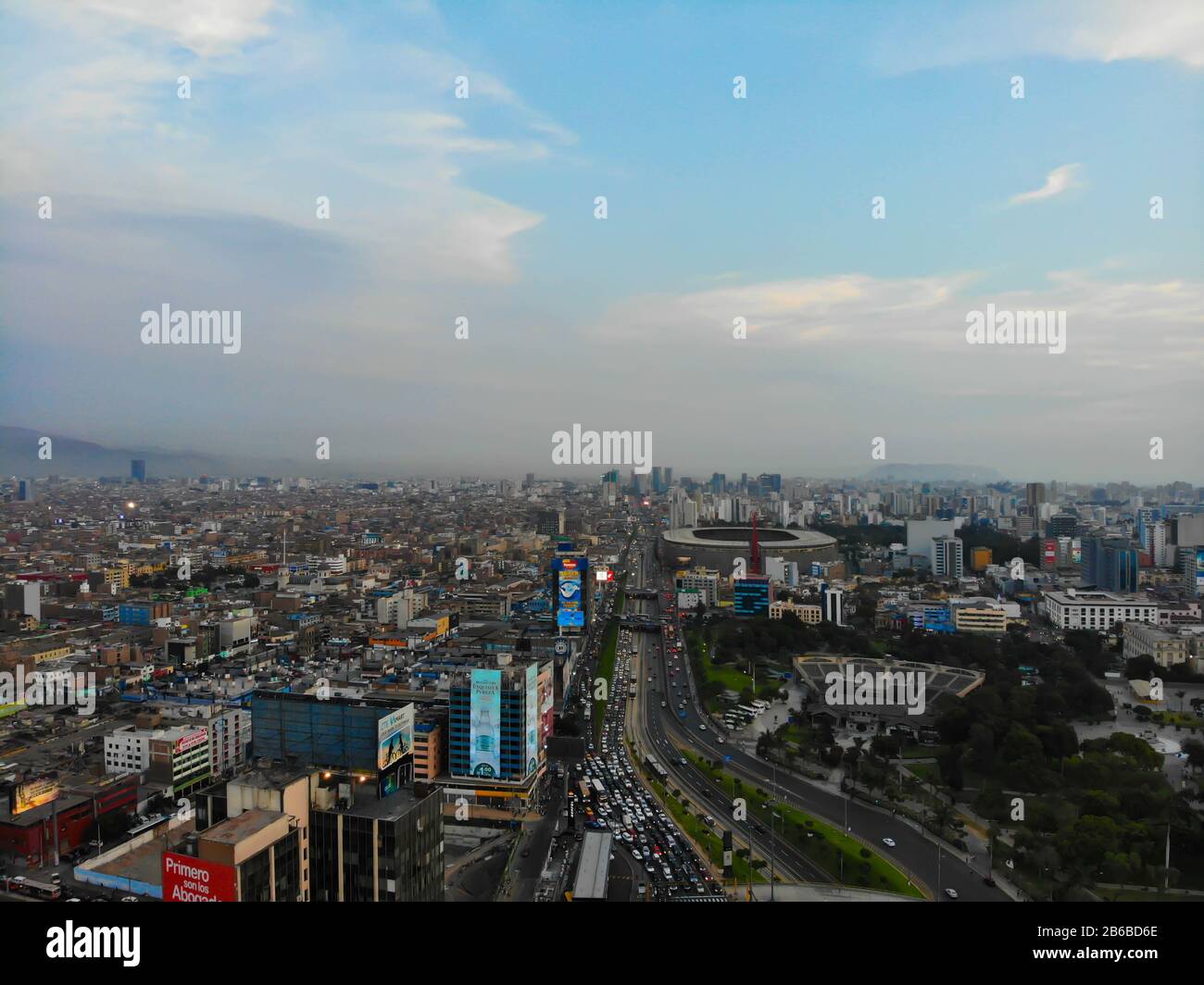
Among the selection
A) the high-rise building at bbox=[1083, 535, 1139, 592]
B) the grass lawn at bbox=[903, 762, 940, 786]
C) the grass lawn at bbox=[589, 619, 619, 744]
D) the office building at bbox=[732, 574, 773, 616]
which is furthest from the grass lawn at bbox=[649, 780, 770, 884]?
the high-rise building at bbox=[1083, 535, 1139, 592]

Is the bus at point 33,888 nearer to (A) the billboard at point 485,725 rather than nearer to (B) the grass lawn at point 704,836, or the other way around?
(A) the billboard at point 485,725

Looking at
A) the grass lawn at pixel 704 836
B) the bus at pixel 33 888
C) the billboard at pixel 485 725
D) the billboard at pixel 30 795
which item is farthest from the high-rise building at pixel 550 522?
the bus at pixel 33 888

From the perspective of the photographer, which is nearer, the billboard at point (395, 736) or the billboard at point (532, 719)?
the billboard at point (395, 736)

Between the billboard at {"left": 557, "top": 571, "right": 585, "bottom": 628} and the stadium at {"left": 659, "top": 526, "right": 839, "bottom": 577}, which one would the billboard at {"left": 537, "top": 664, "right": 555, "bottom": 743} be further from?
the stadium at {"left": 659, "top": 526, "right": 839, "bottom": 577}

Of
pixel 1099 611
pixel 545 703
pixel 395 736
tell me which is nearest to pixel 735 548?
pixel 1099 611

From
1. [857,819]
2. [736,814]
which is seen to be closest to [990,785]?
[857,819]

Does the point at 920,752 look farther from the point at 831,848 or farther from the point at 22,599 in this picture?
the point at 22,599
